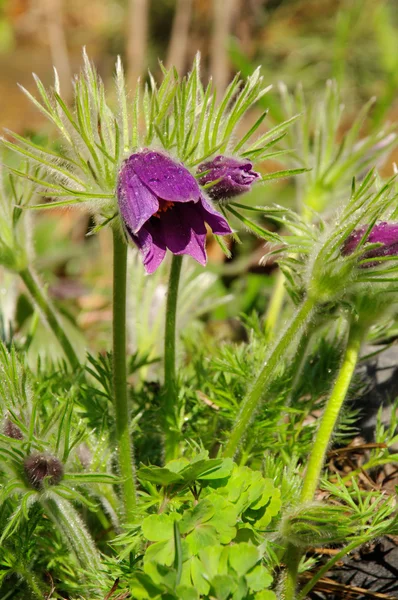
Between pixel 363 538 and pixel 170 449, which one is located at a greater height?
pixel 170 449

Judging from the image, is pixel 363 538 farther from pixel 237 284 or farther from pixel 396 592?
pixel 237 284

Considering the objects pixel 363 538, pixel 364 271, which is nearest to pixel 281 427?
pixel 363 538

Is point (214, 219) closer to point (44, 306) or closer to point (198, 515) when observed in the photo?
point (198, 515)

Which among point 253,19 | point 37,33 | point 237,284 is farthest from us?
point 37,33

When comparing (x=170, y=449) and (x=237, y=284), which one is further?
(x=237, y=284)

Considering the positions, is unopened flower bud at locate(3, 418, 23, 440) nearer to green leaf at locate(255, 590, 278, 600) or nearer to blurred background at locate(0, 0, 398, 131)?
green leaf at locate(255, 590, 278, 600)

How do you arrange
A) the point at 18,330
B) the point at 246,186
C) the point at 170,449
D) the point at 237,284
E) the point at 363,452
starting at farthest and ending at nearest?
the point at 237,284 < the point at 18,330 < the point at 363,452 < the point at 170,449 < the point at 246,186
